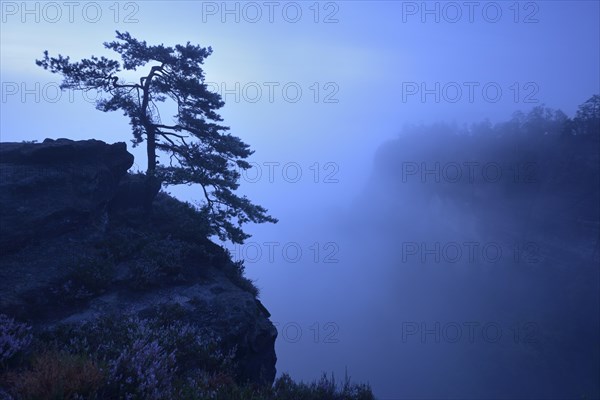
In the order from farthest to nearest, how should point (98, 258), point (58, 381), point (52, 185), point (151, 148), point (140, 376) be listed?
point (151, 148)
point (52, 185)
point (98, 258)
point (140, 376)
point (58, 381)

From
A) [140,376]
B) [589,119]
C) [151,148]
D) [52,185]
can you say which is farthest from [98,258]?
[589,119]

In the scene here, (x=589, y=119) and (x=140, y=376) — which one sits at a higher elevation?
(x=589, y=119)

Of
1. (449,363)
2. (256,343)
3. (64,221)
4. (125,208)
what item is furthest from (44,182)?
(449,363)

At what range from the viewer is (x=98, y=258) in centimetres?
1443

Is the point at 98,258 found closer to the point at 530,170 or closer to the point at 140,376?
the point at 140,376

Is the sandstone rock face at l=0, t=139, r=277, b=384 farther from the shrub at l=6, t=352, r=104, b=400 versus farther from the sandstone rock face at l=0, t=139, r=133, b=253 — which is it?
the shrub at l=6, t=352, r=104, b=400

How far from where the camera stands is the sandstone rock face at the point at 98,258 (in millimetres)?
12336

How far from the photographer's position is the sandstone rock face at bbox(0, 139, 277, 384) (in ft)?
40.5

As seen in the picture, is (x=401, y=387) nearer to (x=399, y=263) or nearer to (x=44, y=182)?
(x=44, y=182)

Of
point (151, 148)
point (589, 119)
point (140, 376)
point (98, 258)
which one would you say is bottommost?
point (140, 376)

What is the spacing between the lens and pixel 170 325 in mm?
11461

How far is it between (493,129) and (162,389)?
134514mm

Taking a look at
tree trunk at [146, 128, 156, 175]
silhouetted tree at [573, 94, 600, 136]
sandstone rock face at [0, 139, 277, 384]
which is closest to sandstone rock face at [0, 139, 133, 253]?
sandstone rock face at [0, 139, 277, 384]

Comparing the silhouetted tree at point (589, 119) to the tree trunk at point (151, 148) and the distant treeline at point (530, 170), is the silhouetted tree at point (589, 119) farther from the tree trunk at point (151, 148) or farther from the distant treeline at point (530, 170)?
the tree trunk at point (151, 148)
